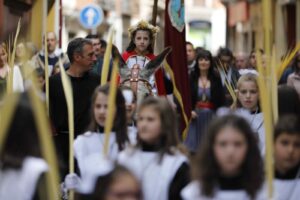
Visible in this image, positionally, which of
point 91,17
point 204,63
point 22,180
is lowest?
point 22,180

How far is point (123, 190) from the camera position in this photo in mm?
5348

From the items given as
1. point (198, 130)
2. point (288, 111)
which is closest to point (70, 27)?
point (198, 130)

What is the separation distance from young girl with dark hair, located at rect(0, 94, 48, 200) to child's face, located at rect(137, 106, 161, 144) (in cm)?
94

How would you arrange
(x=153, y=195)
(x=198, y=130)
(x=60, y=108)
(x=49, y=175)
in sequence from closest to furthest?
(x=49, y=175) → (x=153, y=195) → (x=60, y=108) → (x=198, y=130)

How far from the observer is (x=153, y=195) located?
6.64 meters

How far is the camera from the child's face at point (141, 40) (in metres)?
10.9

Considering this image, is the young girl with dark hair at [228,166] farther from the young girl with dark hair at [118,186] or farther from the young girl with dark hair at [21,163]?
the young girl with dark hair at [21,163]

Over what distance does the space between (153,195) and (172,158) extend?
0.83 feet

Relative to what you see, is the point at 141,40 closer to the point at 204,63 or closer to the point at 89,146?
the point at 204,63

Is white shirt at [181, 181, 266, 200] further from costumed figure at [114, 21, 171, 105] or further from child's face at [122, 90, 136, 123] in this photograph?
costumed figure at [114, 21, 171, 105]

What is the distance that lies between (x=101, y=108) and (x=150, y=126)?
3.27 ft

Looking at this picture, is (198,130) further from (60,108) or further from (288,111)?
(288,111)

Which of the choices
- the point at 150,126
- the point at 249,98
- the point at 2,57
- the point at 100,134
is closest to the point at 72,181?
the point at 100,134

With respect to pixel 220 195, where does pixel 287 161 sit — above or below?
above
